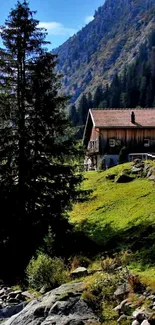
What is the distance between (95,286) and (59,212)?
8899mm

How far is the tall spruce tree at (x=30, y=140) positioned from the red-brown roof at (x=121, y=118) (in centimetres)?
2890

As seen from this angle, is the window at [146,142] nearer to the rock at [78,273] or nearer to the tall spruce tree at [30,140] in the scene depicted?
the tall spruce tree at [30,140]

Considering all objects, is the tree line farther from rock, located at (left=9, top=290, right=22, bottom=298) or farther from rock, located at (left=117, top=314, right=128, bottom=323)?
rock, located at (left=117, top=314, right=128, bottom=323)

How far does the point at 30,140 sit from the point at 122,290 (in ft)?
35.5

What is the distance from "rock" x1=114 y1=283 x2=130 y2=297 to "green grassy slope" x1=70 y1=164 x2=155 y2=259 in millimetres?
3046

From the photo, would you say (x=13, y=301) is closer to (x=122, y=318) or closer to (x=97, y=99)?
(x=122, y=318)

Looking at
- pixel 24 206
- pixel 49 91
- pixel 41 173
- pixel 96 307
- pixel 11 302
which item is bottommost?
pixel 11 302

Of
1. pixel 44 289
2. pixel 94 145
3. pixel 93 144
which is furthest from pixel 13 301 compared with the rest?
pixel 93 144

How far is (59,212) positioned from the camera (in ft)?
66.1

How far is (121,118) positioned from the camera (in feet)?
170

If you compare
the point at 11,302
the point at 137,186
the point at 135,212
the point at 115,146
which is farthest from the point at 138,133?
the point at 11,302

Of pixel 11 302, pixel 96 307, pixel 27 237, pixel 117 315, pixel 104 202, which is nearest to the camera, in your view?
pixel 117 315

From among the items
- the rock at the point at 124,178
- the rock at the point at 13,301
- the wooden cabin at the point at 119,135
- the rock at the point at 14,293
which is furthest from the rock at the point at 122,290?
the wooden cabin at the point at 119,135

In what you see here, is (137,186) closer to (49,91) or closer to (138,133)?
(49,91)
